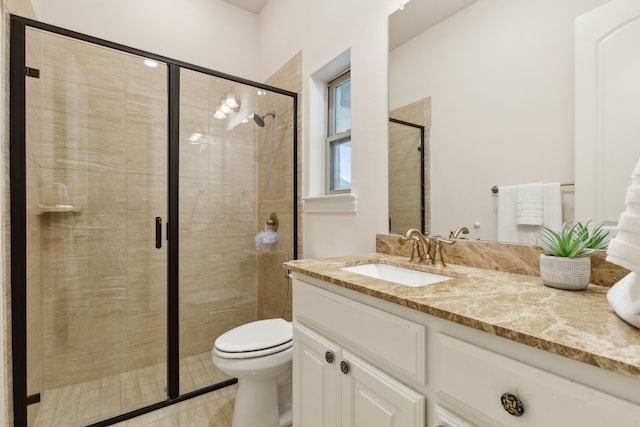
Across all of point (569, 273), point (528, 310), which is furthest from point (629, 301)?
point (569, 273)

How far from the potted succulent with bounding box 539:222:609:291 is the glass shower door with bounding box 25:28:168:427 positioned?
73.9 inches

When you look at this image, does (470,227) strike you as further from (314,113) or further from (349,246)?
(314,113)

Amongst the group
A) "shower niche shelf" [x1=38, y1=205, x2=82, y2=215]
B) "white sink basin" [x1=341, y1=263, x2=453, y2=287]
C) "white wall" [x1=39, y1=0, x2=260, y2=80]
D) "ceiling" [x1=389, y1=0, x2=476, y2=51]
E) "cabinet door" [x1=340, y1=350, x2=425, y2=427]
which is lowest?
"cabinet door" [x1=340, y1=350, x2=425, y2=427]

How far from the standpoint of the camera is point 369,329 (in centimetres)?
85

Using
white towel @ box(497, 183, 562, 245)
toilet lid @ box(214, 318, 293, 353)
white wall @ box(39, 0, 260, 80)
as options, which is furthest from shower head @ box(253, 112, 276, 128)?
white towel @ box(497, 183, 562, 245)

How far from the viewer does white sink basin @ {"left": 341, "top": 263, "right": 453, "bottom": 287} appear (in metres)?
1.14

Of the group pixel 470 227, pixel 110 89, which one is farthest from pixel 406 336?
pixel 110 89

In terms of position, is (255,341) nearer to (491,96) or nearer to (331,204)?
(331,204)

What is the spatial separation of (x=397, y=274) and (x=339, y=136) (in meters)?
1.02

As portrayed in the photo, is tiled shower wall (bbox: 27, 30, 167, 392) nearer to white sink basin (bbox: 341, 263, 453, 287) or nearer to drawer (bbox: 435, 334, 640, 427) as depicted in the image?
white sink basin (bbox: 341, 263, 453, 287)

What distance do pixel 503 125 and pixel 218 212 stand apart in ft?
5.68

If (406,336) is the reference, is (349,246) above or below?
above

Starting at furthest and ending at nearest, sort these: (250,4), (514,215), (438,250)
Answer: (250,4) → (438,250) → (514,215)

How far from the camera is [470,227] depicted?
120cm
